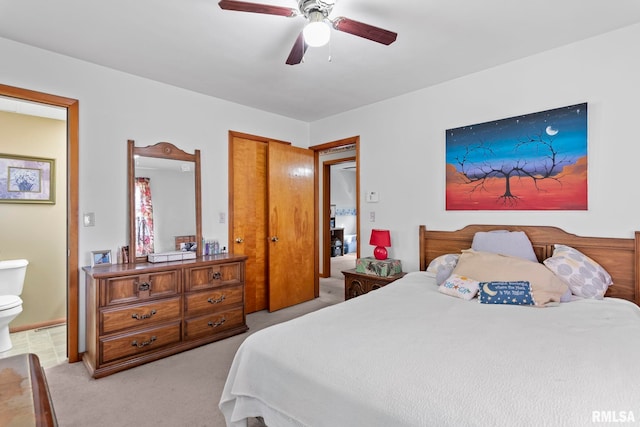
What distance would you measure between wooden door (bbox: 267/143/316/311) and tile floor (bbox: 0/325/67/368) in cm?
204

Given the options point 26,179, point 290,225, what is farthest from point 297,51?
point 26,179

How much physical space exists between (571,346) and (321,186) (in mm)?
4712

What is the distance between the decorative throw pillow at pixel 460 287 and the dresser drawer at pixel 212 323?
2.00 meters

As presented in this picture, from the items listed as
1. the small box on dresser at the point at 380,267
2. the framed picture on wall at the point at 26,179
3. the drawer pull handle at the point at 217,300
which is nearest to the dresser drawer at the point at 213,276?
the drawer pull handle at the point at 217,300

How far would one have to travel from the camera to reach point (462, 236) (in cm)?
296

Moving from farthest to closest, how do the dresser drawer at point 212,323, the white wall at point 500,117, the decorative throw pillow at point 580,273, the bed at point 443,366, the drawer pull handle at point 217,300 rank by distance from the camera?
the drawer pull handle at point 217,300 → the dresser drawer at point 212,323 → the white wall at point 500,117 → the decorative throw pillow at point 580,273 → the bed at point 443,366

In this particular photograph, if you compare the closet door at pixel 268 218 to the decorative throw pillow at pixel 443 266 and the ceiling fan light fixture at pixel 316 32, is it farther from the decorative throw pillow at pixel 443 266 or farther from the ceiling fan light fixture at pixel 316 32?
→ the ceiling fan light fixture at pixel 316 32

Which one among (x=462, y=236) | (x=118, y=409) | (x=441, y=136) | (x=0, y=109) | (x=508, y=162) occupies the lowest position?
(x=118, y=409)

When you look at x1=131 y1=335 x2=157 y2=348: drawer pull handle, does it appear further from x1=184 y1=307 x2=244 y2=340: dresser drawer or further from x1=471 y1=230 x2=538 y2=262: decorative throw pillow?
x1=471 y1=230 x2=538 y2=262: decorative throw pillow

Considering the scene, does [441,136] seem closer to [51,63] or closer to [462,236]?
[462,236]

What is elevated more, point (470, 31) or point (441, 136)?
point (470, 31)

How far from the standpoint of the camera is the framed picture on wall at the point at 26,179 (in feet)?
10.9

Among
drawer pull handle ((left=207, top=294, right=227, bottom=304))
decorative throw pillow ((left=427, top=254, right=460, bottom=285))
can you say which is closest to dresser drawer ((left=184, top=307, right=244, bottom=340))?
drawer pull handle ((left=207, top=294, right=227, bottom=304))

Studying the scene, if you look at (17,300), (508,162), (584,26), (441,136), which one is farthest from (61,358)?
(584,26)
